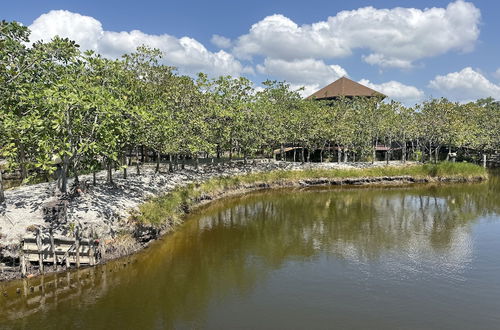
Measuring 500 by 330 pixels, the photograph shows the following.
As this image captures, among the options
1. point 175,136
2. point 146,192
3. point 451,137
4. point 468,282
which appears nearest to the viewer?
point 468,282

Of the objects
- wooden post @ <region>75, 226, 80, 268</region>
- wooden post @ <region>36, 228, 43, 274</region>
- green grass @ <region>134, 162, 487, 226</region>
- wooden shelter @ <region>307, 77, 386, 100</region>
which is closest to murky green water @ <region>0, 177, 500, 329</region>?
wooden post @ <region>75, 226, 80, 268</region>

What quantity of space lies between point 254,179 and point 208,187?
37.8 feet

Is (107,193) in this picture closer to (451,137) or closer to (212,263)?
(212,263)

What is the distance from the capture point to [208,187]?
49.2 m

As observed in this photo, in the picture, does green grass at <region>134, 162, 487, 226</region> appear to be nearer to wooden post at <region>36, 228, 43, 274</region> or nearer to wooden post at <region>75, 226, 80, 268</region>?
wooden post at <region>75, 226, 80, 268</region>

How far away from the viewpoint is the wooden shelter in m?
126

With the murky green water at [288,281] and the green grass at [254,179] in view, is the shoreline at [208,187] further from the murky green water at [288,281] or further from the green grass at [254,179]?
the murky green water at [288,281]

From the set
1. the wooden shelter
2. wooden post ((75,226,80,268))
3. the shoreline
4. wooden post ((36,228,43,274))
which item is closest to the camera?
wooden post ((36,228,43,274))

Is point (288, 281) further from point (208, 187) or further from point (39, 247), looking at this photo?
point (208, 187)

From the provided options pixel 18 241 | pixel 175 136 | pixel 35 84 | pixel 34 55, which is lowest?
pixel 18 241

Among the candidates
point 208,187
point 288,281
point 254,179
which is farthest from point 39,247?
point 254,179

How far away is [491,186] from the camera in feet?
209

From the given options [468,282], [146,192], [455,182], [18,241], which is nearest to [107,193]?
[146,192]

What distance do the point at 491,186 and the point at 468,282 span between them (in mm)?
49657
